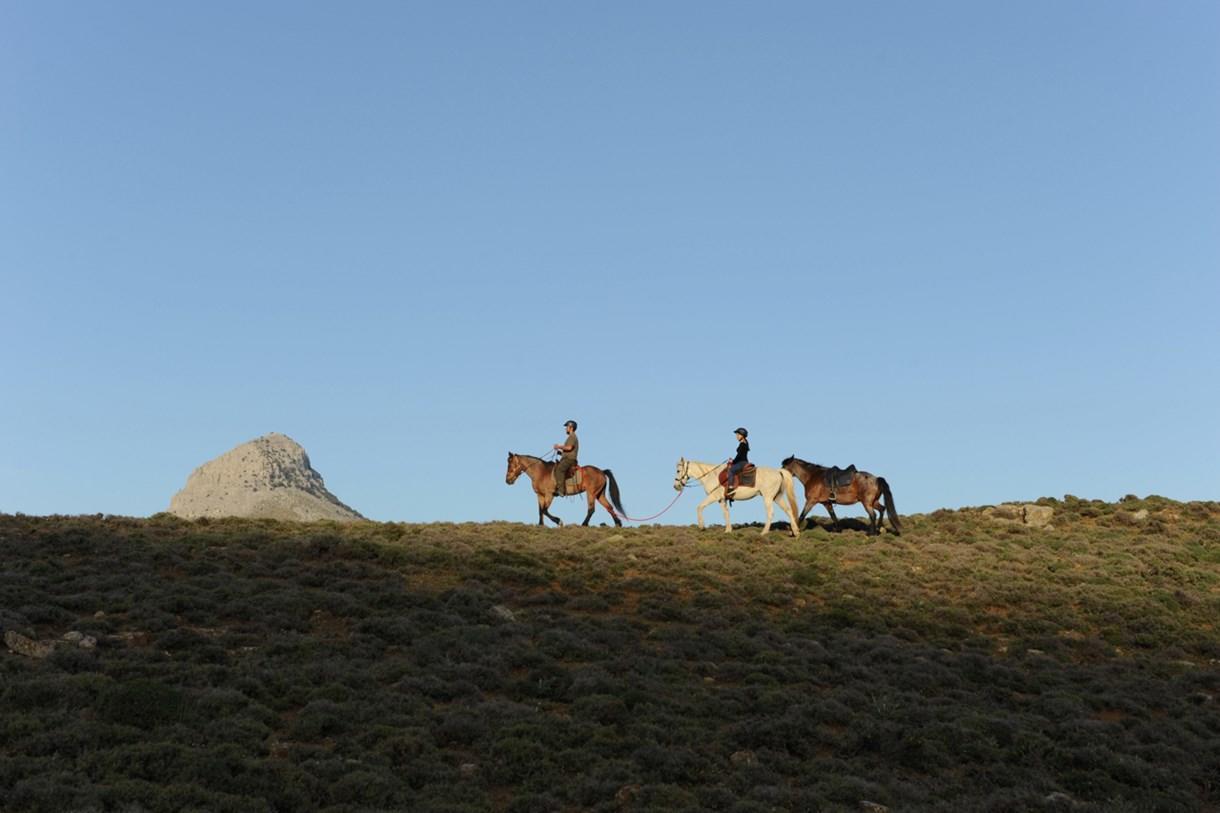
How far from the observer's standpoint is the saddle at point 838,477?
36.2 metres

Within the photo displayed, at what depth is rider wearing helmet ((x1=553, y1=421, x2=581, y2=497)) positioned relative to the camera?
3588 cm

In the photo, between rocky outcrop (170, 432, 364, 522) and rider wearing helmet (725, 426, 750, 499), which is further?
rocky outcrop (170, 432, 364, 522)

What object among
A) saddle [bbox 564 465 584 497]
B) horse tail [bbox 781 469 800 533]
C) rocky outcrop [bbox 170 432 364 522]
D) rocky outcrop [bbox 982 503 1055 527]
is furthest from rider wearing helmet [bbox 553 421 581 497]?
rocky outcrop [bbox 170 432 364 522]

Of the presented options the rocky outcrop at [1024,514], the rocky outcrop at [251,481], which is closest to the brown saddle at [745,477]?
the rocky outcrop at [1024,514]

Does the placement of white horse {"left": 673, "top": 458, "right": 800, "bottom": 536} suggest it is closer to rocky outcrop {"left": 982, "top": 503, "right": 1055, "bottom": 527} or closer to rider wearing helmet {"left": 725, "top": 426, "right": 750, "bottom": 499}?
rider wearing helmet {"left": 725, "top": 426, "right": 750, "bottom": 499}

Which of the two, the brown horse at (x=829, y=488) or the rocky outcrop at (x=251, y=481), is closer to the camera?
the brown horse at (x=829, y=488)

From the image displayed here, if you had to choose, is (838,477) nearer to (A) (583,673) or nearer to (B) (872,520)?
(B) (872,520)

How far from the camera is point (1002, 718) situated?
64.4 feet

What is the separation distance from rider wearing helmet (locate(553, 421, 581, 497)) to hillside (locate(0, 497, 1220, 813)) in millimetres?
2000

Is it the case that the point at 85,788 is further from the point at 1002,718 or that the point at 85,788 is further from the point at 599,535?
the point at 599,535

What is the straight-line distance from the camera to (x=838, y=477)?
36.3 meters

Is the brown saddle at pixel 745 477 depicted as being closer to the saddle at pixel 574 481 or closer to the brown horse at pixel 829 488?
the brown horse at pixel 829 488

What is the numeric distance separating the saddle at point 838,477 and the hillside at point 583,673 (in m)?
2.03

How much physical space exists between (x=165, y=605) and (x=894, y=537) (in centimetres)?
2490
